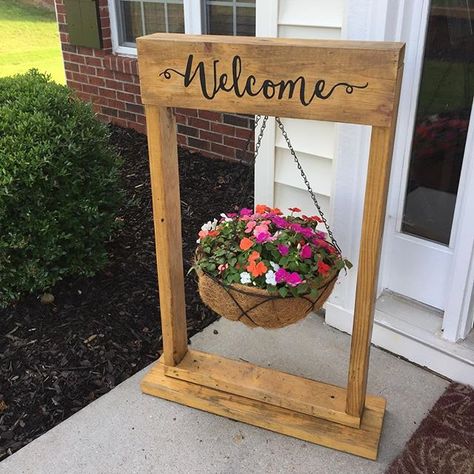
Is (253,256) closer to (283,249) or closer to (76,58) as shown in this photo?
(283,249)

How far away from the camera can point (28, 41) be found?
32.6ft

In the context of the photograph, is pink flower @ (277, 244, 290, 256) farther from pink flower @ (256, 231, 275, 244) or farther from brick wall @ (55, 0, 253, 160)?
brick wall @ (55, 0, 253, 160)

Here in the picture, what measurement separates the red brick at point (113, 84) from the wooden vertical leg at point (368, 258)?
3197 mm

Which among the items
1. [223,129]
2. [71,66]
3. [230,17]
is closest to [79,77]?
[71,66]

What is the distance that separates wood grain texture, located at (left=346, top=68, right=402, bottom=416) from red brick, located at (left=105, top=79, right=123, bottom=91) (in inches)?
126

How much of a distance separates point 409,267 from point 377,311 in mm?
221

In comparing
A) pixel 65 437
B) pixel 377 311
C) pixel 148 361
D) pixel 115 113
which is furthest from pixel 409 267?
pixel 115 113

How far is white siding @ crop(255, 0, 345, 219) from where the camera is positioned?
2.16 metres

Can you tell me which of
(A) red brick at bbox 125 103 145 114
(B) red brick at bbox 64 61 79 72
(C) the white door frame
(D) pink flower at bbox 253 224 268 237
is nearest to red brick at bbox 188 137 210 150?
(A) red brick at bbox 125 103 145 114

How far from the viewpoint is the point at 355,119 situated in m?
1.56

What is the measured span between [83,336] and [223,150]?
1.82 m

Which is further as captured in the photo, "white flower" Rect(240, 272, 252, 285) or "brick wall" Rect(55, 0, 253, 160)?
"brick wall" Rect(55, 0, 253, 160)

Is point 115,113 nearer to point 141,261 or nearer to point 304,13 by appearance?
point 141,261

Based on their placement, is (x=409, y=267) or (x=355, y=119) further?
(x=409, y=267)
